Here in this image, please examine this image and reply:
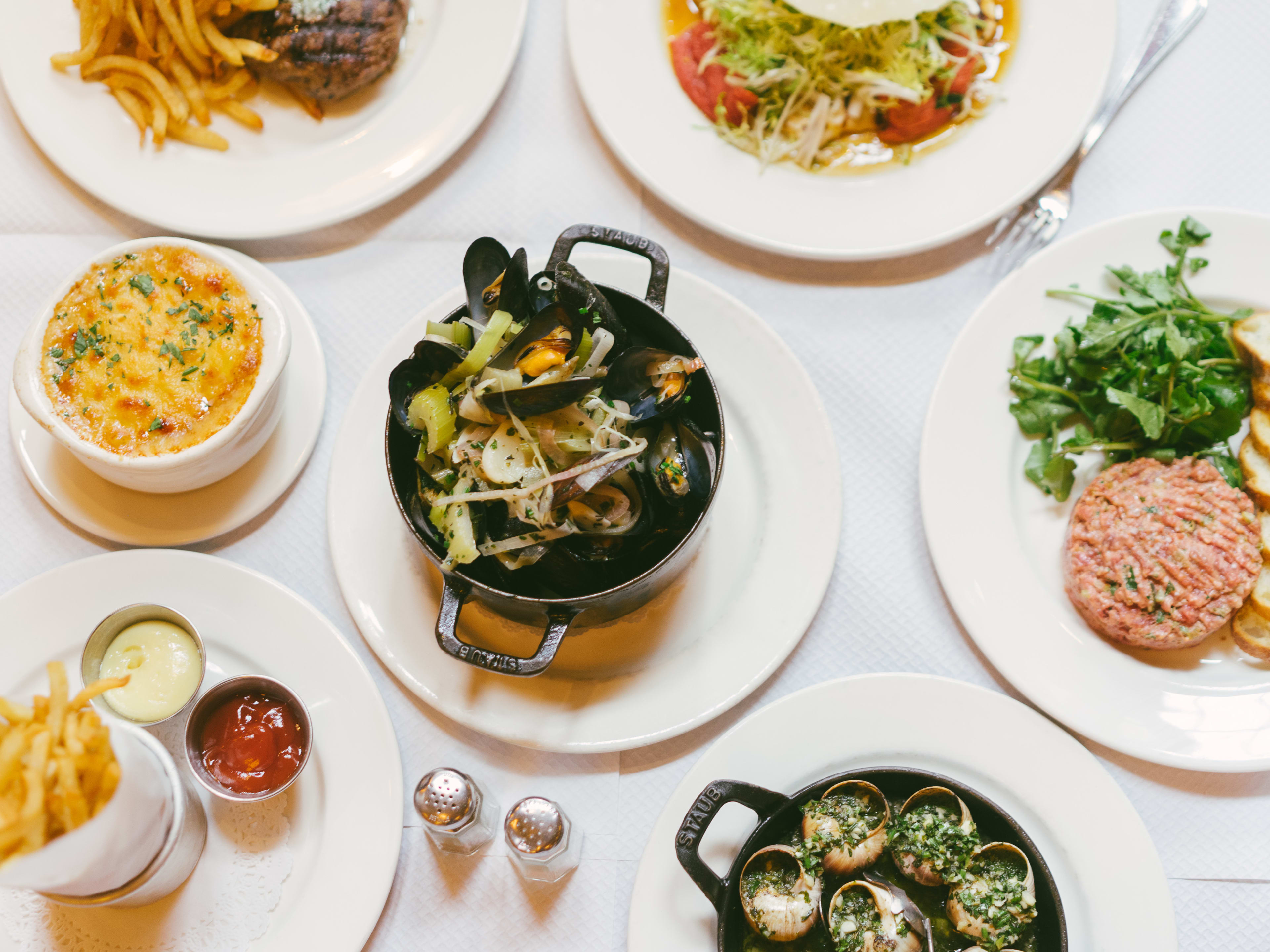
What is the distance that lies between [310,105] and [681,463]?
1485 millimetres

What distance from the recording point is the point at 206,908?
6.49 ft

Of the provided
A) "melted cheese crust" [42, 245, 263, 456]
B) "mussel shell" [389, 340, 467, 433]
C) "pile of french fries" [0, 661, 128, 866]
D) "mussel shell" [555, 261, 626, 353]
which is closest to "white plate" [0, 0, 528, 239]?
"melted cheese crust" [42, 245, 263, 456]

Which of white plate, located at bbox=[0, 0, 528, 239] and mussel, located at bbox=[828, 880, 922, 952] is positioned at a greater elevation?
white plate, located at bbox=[0, 0, 528, 239]

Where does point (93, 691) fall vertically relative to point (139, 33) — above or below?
below

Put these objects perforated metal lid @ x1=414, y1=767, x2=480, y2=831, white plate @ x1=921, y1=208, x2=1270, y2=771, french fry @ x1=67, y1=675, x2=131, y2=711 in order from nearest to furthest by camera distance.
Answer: french fry @ x1=67, y1=675, x2=131, y2=711
perforated metal lid @ x1=414, y1=767, x2=480, y2=831
white plate @ x1=921, y1=208, x2=1270, y2=771

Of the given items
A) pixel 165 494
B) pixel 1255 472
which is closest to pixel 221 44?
pixel 165 494

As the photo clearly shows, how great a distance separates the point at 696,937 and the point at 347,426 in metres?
1.45

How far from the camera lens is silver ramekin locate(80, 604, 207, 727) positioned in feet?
6.35

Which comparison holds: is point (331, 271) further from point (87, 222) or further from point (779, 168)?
point (779, 168)

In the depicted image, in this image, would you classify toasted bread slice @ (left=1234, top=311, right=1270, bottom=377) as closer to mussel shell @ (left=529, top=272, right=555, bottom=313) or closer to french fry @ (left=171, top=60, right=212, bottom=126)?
mussel shell @ (left=529, top=272, right=555, bottom=313)

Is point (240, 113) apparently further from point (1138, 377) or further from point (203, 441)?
point (1138, 377)

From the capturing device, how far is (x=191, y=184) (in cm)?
225

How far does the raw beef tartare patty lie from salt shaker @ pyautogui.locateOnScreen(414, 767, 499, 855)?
4.88 feet

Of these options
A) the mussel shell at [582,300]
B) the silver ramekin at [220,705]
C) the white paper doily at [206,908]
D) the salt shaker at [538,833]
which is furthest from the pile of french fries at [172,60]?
the salt shaker at [538,833]
